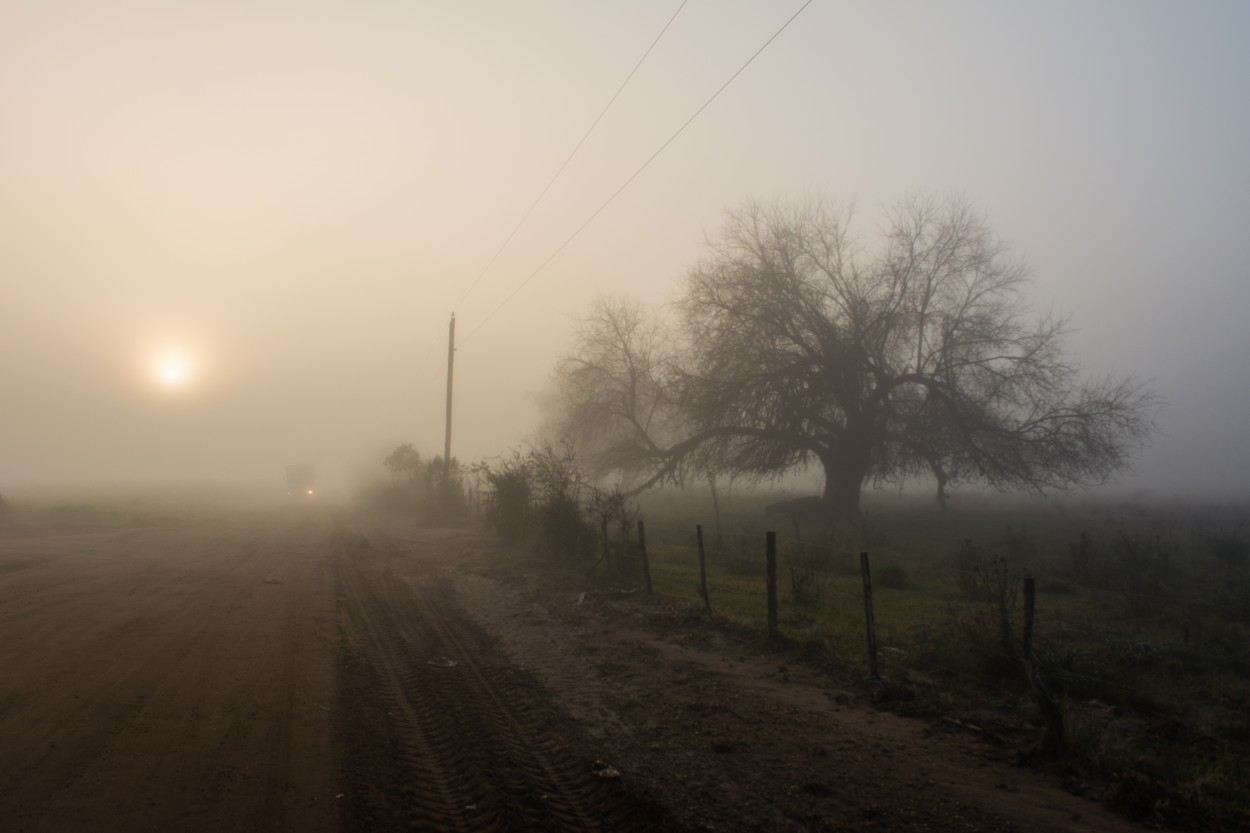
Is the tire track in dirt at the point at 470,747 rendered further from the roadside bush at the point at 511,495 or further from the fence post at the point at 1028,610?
the roadside bush at the point at 511,495

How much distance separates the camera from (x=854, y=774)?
632 centimetres

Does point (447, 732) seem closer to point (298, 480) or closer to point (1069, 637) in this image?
point (1069, 637)

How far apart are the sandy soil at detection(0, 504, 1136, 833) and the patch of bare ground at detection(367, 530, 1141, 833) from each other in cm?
3

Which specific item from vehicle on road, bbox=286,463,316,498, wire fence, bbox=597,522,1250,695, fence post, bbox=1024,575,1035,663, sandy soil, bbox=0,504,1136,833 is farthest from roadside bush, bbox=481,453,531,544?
vehicle on road, bbox=286,463,316,498

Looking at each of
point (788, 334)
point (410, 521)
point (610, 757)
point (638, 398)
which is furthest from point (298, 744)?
point (410, 521)

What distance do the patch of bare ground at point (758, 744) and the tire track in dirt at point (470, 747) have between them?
31 centimetres

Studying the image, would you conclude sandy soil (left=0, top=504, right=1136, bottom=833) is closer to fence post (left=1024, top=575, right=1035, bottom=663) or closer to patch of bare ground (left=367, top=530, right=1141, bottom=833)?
patch of bare ground (left=367, top=530, right=1141, bottom=833)

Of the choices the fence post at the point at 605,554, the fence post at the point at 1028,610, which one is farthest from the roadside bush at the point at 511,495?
the fence post at the point at 1028,610

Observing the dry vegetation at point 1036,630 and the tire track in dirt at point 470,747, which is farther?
the dry vegetation at point 1036,630

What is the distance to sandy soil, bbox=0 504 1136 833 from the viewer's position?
5477mm

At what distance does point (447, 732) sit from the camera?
7.16 meters

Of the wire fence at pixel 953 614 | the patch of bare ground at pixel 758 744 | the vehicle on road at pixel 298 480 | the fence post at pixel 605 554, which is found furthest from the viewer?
the vehicle on road at pixel 298 480

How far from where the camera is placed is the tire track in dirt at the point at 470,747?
5422 millimetres

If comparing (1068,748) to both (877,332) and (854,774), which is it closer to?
(854,774)
